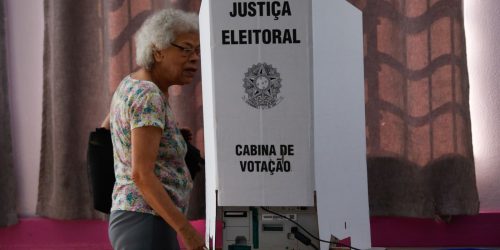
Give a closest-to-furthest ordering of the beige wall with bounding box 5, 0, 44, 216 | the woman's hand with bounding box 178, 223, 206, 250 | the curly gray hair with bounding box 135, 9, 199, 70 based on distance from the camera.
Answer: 1. the woman's hand with bounding box 178, 223, 206, 250
2. the curly gray hair with bounding box 135, 9, 199, 70
3. the beige wall with bounding box 5, 0, 44, 216

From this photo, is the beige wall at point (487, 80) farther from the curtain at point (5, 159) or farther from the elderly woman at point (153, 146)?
the curtain at point (5, 159)

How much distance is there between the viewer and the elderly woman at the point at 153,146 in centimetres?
124

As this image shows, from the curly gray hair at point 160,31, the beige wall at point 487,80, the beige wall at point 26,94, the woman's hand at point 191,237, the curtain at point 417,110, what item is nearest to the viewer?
the woman's hand at point 191,237

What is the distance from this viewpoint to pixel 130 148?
1307mm


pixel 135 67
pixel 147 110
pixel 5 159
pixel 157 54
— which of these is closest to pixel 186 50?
pixel 157 54

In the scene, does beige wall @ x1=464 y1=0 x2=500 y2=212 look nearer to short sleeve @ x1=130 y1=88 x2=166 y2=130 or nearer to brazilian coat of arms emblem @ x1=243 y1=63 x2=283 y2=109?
brazilian coat of arms emblem @ x1=243 y1=63 x2=283 y2=109

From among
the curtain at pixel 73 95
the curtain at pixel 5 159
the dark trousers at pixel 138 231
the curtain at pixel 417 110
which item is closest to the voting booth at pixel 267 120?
the dark trousers at pixel 138 231

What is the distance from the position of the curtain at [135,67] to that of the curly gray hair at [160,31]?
112 centimetres

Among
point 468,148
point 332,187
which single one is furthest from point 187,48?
point 468,148

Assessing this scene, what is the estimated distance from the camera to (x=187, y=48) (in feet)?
4.52

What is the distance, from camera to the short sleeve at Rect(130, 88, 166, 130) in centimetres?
124

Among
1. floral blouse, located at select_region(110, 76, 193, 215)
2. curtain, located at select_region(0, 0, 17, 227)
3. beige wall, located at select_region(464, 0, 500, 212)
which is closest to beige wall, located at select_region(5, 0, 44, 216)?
curtain, located at select_region(0, 0, 17, 227)

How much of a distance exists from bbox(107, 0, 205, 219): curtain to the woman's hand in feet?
4.13

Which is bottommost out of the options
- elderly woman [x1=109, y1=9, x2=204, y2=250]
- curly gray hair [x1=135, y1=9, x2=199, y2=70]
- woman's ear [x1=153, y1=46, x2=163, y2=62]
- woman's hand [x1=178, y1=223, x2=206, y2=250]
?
woman's hand [x1=178, y1=223, x2=206, y2=250]
